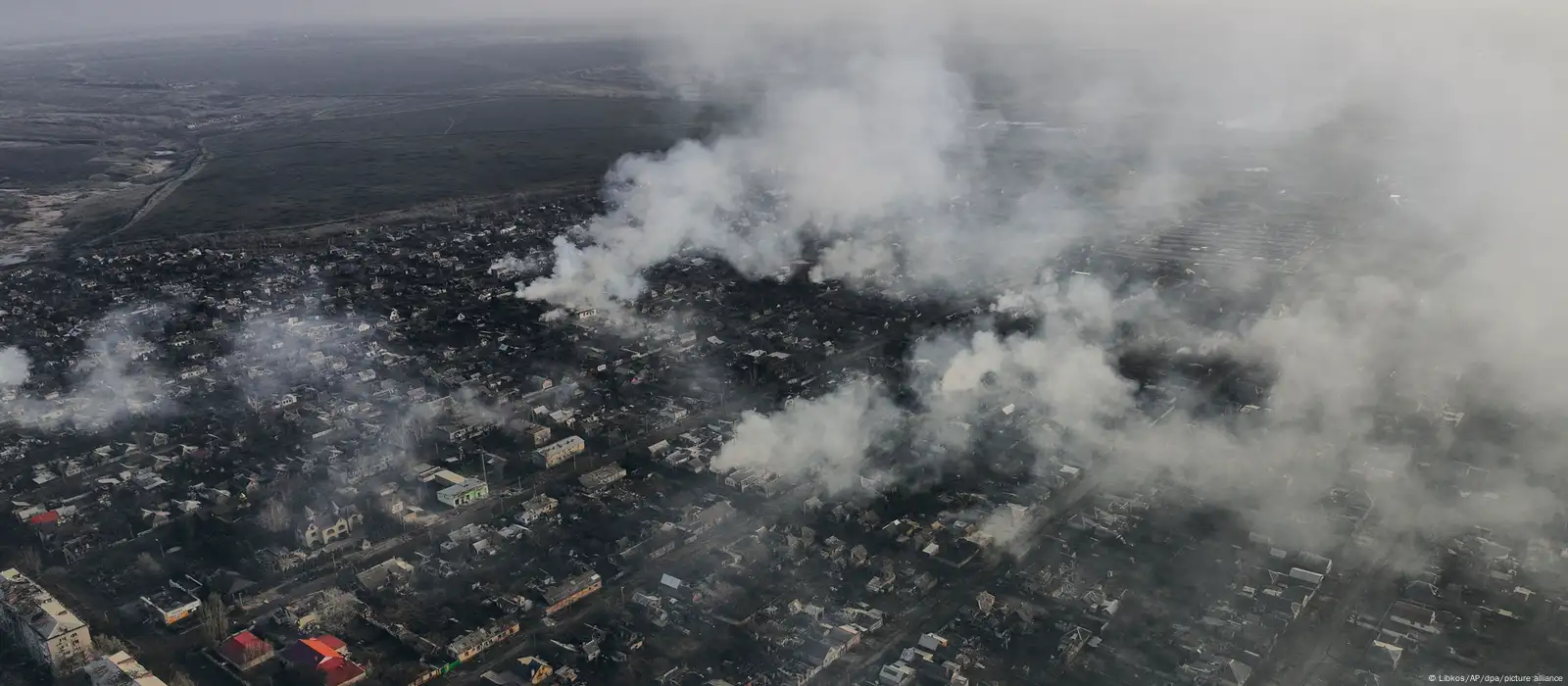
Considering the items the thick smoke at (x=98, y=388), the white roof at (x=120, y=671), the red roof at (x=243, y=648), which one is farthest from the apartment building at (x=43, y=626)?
the thick smoke at (x=98, y=388)

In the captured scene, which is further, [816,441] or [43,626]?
[816,441]

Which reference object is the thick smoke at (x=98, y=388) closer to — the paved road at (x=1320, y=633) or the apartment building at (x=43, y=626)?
the apartment building at (x=43, y=626)

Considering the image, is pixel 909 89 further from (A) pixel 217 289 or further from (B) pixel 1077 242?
(A) pixel 217 289

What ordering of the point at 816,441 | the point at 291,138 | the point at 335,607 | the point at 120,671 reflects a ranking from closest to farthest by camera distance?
1. the point at 120,671
2. the point at 335,607
3. the point at 816,441
4. the point at 291,138

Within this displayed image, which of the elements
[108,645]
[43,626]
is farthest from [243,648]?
[43,626]

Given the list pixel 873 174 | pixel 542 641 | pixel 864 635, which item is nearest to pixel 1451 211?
pixel 873 174

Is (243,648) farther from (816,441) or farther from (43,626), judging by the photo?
(816,441)

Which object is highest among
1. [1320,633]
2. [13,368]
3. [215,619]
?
[1320,633]
